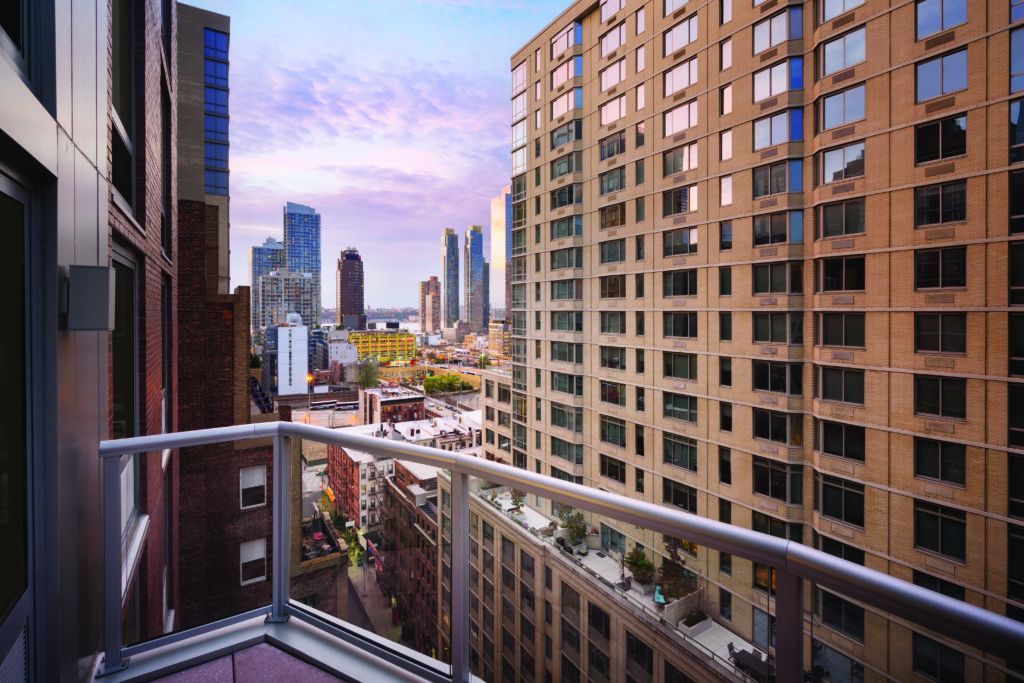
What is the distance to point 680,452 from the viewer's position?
16.4 meters

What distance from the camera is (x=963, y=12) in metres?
9.42

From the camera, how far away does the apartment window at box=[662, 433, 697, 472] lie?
15.9 meters

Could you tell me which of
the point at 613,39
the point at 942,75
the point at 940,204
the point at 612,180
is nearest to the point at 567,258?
the point at 612,180

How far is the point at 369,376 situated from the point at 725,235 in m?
42.7

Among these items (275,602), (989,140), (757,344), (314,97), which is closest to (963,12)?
(989,140)

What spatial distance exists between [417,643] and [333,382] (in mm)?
60345

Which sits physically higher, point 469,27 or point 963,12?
point 469,27

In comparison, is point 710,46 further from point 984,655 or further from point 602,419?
point 984,655

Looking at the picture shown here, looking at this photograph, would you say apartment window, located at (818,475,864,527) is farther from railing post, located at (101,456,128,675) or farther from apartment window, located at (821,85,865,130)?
railing post, located at (101,456,128,675)

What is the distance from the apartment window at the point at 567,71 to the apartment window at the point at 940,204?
535 inches

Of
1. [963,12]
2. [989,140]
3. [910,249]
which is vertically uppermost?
[963,12]

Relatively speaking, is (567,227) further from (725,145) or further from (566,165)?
(725,145)

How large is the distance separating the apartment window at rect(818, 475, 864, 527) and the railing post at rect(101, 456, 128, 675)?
47.1 ft

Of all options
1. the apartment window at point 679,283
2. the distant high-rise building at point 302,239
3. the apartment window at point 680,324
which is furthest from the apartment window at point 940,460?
the distant high-rise building at point 302,239
